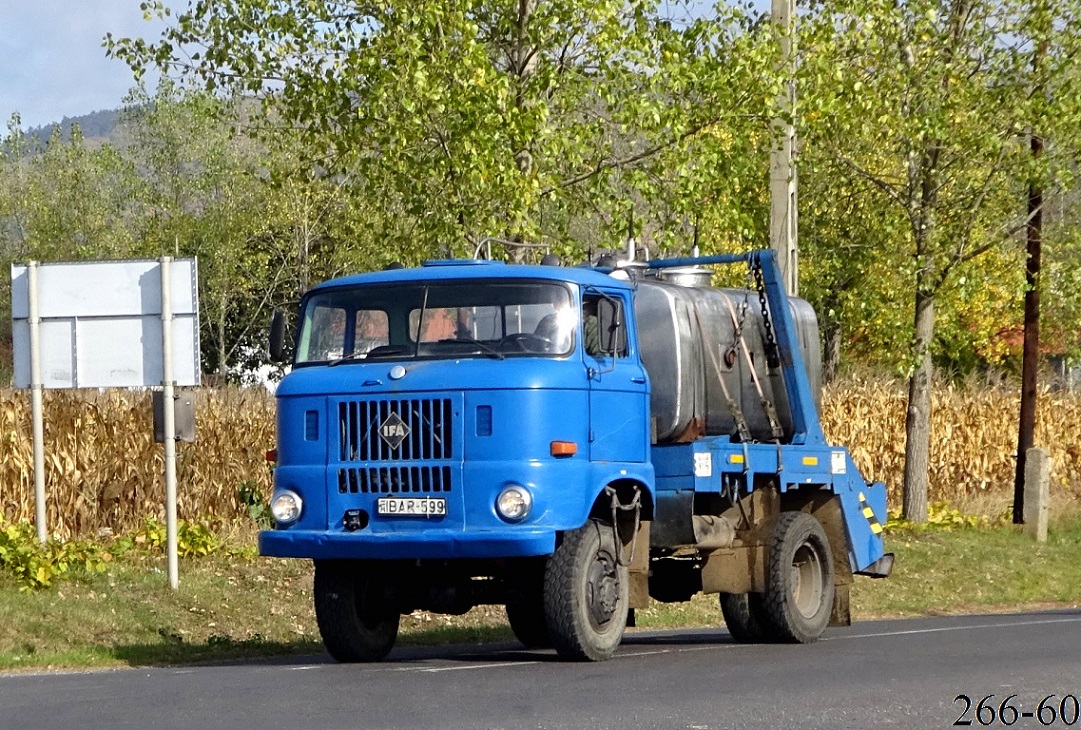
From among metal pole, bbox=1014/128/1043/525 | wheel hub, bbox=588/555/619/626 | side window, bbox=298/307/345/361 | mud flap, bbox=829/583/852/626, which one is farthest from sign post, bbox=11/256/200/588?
metal pole, bbox=1014/128/1043/525

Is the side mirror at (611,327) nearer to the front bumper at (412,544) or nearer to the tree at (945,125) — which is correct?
the front bumper at (412,544)

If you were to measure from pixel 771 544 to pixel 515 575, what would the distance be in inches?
107

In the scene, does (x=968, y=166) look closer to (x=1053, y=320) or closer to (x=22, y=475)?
(x=1053, y=320)

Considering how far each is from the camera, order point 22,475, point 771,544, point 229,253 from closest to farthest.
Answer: point 771,544 → point 22,475 → point 229,253

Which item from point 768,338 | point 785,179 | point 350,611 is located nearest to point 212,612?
point 350,611

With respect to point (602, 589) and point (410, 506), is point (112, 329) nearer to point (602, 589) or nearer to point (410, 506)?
point (410, 506)

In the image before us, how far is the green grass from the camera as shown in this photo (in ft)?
48.1

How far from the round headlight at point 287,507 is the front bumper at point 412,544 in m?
0.12

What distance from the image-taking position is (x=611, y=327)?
41.6 feet

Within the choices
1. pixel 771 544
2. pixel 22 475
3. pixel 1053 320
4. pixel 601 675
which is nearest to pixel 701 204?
pixel 771 544

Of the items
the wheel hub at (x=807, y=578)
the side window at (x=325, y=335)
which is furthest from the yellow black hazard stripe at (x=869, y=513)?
the side window at (x=325, y=335)

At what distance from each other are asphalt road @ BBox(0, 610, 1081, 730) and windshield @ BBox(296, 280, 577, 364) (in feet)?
7.23

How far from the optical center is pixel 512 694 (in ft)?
33.0

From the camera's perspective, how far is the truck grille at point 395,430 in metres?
11.8
